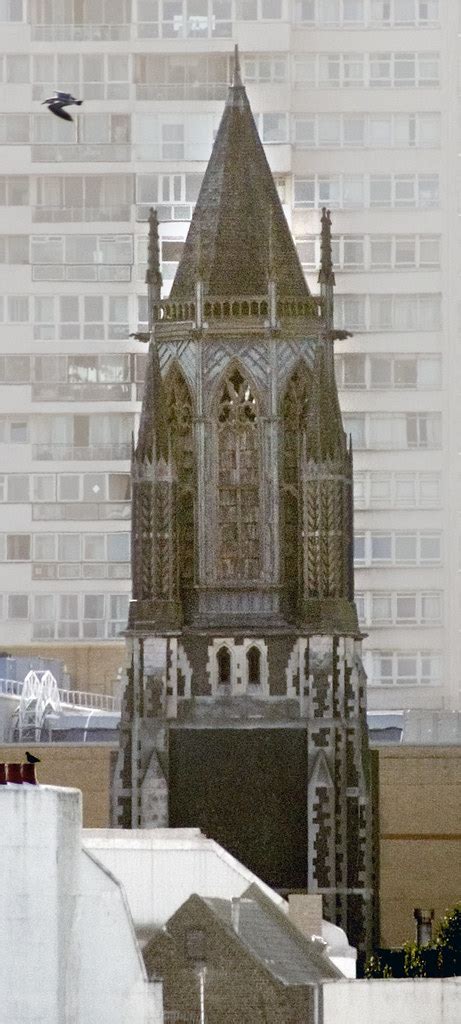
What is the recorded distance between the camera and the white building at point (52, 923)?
11512 centimetres

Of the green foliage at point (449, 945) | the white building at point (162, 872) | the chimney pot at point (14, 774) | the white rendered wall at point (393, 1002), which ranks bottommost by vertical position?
the white rendered wall at point (393, 1002)

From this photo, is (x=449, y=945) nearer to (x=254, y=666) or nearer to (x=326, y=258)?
(x=254, y=666)

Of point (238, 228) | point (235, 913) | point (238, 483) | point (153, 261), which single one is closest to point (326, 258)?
point (238, 228)

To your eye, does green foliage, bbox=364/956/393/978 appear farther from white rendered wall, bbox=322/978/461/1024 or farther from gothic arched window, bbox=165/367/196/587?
white rendered wall, bbox=322/978/461/1024

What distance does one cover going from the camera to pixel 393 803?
19075cm

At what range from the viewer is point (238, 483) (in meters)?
186

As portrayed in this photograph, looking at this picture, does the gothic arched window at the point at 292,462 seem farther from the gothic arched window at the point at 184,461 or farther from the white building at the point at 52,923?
the white building at the point at 52,923

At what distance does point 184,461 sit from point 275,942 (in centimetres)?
5501

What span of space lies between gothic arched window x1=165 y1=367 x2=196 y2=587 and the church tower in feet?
0.22

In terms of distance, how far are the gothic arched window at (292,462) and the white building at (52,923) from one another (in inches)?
2608

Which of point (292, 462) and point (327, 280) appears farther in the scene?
point (327, 280)

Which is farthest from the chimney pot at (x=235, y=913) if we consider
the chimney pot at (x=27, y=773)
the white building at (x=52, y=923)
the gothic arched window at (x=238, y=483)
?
the gothic arched window at (x=238, y=483)

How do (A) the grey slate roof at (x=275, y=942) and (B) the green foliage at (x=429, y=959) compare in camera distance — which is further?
(B) the green foliage at (x=429, y=959)

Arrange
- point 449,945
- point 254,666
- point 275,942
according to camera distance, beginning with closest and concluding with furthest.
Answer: point 275,942
point 449,945
point 254,666
